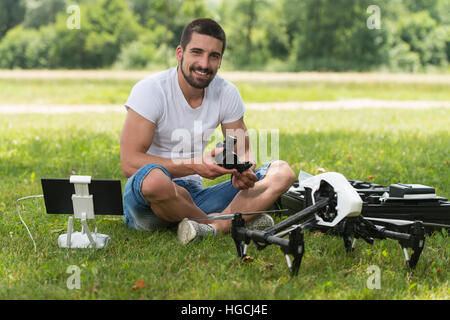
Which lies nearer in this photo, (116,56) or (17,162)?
(17,162)

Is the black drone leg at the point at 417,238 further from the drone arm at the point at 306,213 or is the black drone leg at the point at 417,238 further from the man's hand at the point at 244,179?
the man's hand at the point at 244,179

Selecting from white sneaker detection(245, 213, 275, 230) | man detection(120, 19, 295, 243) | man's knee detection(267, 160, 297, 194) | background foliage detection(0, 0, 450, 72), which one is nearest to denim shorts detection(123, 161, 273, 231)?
man detection(120, 19, 295, 243)

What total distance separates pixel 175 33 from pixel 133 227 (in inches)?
1452

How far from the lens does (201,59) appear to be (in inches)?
143

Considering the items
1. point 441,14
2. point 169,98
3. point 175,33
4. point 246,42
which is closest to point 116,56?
point 175,33

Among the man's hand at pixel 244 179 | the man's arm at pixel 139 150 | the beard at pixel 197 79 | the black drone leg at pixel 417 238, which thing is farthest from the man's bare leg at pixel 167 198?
the black drone leg at pixel 417 238

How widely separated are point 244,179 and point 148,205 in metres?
0.61

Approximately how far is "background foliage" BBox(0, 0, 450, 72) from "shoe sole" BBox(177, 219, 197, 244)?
3276 centimetres

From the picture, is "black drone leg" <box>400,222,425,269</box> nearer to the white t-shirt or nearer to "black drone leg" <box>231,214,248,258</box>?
"black drone leg" <box>231,214,248,258</box>

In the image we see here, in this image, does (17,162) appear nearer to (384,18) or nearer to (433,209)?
(433,209)

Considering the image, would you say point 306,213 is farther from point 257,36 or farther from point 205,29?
point 257,36

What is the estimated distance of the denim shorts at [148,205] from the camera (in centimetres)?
342

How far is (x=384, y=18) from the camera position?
42625 mm

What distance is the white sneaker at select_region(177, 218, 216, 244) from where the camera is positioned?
345 cm
